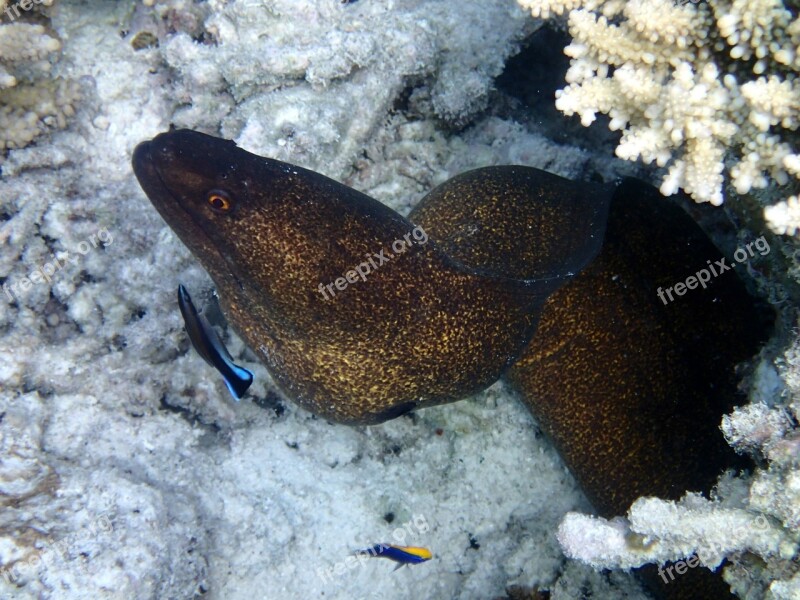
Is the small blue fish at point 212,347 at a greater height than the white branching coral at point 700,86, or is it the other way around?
the white branching coral at point 700,86

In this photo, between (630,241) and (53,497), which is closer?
(53,497)

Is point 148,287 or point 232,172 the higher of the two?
point 232,172

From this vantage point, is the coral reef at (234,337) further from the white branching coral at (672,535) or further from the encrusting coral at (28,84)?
the white branching coral at (672,535)

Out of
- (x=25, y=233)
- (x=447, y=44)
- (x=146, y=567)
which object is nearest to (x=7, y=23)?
(x=25, y=233)

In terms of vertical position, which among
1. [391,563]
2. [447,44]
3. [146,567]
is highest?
[447,44]

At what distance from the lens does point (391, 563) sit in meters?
3.46

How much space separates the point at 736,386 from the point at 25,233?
4.47m

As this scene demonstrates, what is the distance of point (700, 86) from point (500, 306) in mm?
1360

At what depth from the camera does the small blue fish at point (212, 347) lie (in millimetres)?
2645

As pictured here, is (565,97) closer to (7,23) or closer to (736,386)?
(736,386)

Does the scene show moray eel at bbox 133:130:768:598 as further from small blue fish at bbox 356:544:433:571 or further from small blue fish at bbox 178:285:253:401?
small blue fish at bbox 356:544:433:571

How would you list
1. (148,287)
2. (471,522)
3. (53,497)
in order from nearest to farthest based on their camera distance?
1. (53,497)
2. (148,287)
3. (471,522)

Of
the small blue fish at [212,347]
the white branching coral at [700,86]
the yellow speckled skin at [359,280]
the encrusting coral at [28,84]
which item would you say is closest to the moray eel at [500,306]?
the yellow speckled skin at [359,280]

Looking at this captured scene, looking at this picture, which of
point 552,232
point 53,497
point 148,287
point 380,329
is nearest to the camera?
point 53,497
